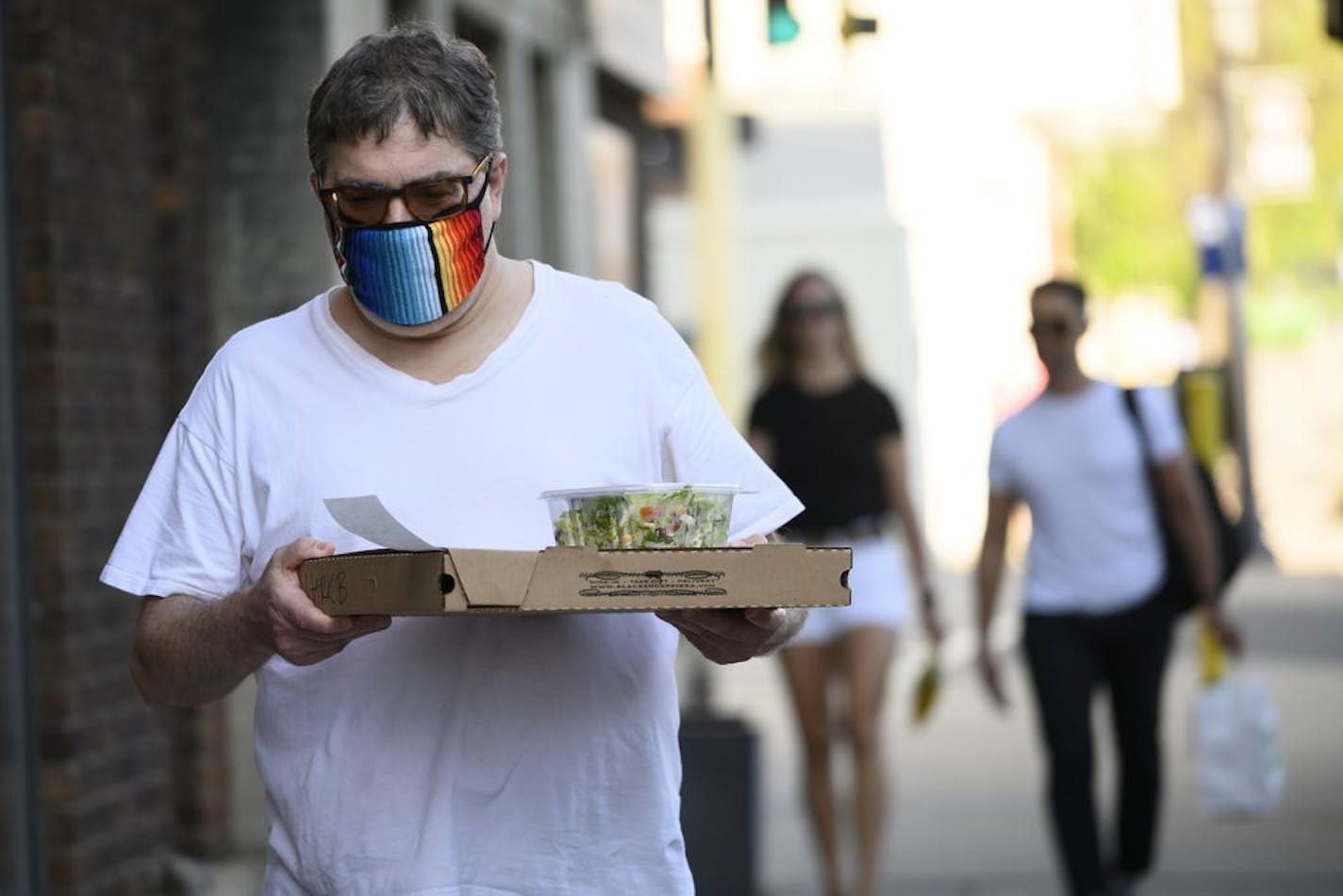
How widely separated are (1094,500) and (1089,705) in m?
0.63

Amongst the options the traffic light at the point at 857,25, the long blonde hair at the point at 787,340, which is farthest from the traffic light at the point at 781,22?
the long blonde hair at the point at 787,340

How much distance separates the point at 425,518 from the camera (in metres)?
3.18

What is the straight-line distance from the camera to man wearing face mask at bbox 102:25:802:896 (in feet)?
10.4

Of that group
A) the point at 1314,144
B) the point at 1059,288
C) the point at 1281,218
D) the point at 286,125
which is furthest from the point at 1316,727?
the point at 1281,218

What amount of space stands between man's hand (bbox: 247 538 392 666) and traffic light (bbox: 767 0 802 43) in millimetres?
9953

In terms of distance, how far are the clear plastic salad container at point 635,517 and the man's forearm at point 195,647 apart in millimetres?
401

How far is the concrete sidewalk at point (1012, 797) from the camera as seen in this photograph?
894 cm

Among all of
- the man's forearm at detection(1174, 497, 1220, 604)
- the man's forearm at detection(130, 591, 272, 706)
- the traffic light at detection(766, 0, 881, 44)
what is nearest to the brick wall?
the man's forearm at detection(1174, 497, 1220, 604)

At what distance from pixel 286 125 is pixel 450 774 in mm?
5512

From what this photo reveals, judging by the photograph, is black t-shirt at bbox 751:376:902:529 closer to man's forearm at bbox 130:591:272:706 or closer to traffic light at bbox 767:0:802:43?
traffic light at bbox 767:0:802:43

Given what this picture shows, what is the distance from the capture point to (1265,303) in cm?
4534

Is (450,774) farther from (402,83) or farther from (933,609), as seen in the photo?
(933,609)

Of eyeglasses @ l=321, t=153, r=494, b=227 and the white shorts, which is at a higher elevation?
eyeglasses @ l=321, t=153, r=494, b=227

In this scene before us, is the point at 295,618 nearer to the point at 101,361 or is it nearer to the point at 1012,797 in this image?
the point at 101,361
